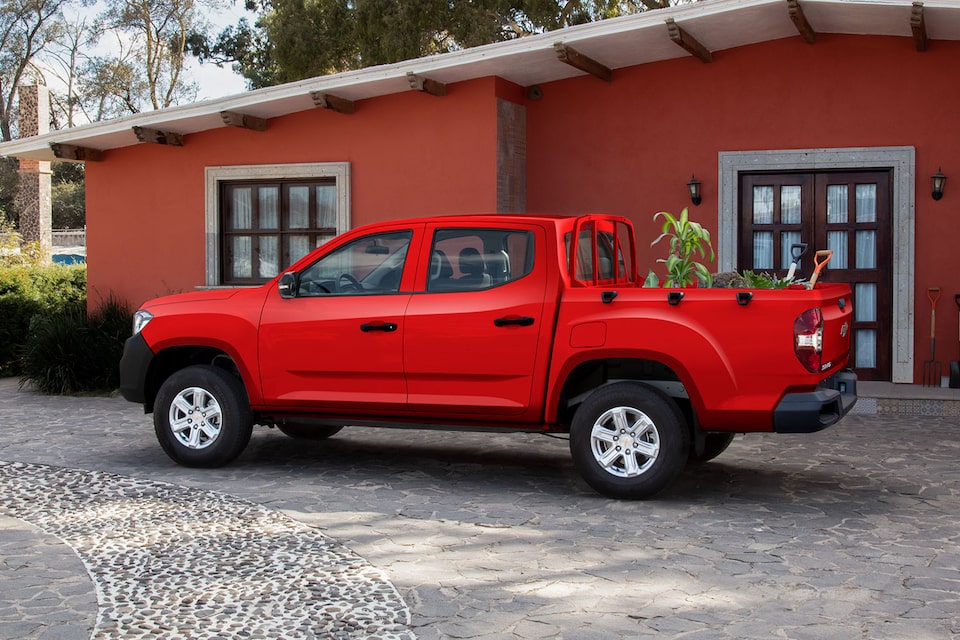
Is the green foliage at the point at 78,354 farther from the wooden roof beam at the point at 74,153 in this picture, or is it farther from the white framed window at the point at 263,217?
the wooden roof beam at the point at 74,153

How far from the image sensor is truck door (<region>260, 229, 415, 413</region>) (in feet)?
24.4

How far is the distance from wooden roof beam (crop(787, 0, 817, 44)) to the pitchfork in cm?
295

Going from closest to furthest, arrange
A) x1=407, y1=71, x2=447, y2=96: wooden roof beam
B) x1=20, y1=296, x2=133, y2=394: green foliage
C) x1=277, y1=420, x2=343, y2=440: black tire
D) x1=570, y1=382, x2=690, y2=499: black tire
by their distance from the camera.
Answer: x1=570, y1=382, x2=690, y2=499: black tire
x1=277, y1=420, x2=343, y2=440: black tire
x1=407, y1=71, x2=447, y2=96: wooden roof beam
x1=20, y1=296, x2=133, y2=394: green foliage

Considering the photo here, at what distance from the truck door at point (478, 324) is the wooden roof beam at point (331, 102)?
5.16 metres

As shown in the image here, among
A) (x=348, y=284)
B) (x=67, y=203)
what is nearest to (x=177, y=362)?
(x=348, y=284)

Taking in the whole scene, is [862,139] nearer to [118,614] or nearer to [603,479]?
[603,479]

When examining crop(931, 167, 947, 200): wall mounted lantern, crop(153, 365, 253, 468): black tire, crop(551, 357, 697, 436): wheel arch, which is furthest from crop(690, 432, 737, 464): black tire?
crop(931, 167, 947, 200): wall mounted lantern

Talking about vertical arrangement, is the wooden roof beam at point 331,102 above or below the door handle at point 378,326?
above

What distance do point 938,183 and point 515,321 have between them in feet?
20.8

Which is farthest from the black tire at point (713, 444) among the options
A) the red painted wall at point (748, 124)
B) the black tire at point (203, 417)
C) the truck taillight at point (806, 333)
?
the red painted wall at point (748, 124)

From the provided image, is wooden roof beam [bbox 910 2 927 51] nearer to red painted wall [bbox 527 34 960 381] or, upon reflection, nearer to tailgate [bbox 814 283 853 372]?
red painted wall [bbox 527 34 960 381]

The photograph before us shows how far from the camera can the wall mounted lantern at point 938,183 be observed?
11242 millimetres

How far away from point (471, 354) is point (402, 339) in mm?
518

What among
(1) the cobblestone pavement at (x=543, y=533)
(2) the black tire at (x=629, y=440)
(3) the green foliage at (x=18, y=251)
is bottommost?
(1) the cobblestone pavement at (x=543, y=533)
